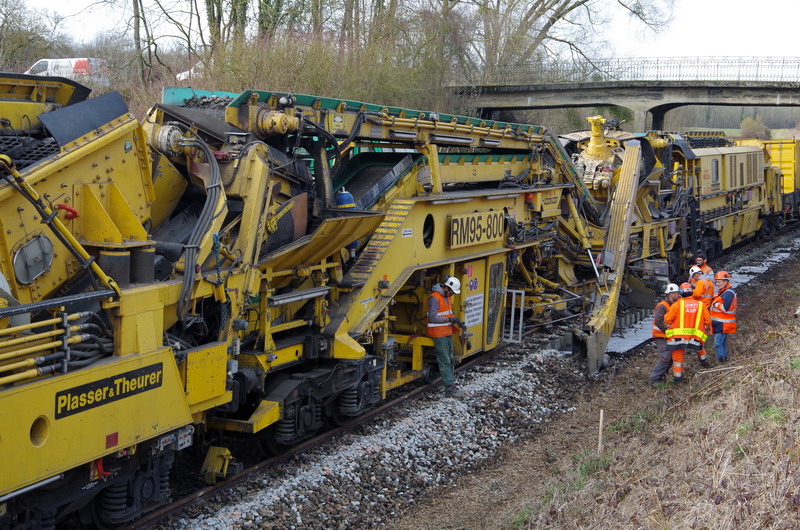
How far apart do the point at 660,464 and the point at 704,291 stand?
5.76 m

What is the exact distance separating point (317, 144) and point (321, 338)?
6.32ft

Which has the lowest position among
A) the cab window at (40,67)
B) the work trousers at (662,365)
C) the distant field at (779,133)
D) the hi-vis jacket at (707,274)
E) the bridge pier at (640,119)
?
the work trousers at (662,365)

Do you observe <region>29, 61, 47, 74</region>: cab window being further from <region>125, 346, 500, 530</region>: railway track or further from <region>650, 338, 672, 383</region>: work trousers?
<region>650, 338, 672, 383</region>: work trousers

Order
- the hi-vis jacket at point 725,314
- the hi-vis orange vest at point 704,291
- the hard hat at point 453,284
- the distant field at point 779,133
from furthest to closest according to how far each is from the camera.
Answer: the distant field at point 779,133 → the hi-vis orange vest at point 704,291 → the hi-vis jacket at point 725,314 → the hard hat at point 453,284

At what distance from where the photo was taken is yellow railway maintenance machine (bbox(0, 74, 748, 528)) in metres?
5.23

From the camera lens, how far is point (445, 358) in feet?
33.0

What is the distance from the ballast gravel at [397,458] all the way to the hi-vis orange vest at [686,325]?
141cm

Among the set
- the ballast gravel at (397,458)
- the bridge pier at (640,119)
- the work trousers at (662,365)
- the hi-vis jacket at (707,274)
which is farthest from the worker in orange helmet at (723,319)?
the bridge pier at (640,119)

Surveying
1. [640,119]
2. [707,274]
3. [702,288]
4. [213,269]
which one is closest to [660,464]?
[213,269]

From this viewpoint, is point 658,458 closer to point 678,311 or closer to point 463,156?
point 678,311

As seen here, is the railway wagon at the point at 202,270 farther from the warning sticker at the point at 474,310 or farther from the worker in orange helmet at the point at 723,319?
the worker in orange helmet at the point at 723,319

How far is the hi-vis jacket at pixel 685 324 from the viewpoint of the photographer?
10.5 metres

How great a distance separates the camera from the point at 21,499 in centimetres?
513

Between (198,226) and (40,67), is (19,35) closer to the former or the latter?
(40,67)
